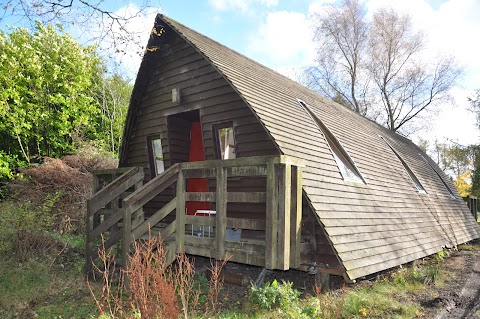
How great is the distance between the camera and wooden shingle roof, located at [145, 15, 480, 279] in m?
6.13

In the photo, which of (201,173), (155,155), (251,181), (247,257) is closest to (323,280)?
(247,257)

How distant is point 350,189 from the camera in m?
7.46

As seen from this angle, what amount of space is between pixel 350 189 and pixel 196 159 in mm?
4082

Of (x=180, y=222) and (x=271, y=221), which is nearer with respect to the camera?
(x=271, y=221)

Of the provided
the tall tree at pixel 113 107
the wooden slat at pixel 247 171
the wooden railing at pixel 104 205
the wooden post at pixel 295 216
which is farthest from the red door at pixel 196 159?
the tall tree at pixel 113 107

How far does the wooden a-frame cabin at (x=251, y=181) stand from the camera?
530 centimetres

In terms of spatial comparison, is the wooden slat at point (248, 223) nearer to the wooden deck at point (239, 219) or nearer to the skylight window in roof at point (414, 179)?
the wooden deck at point (239, 219)

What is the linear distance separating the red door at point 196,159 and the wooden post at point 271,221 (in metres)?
4.30

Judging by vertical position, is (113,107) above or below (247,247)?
above

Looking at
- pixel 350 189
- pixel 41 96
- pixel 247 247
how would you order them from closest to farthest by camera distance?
pixel 247 247
pixel 350 189
pixel 41 96

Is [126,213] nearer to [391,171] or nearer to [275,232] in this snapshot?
[275,232]

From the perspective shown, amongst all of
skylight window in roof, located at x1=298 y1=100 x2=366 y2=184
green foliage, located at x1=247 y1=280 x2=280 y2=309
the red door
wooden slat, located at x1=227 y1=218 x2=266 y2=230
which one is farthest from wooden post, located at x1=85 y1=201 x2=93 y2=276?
skylight window in roof, located at x1=298 y1=100 x2=366 y2=184

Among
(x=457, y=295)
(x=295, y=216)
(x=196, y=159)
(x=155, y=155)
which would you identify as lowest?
(x=457, y=295)

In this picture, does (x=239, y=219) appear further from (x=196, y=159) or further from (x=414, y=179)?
(x=414, y=179)
